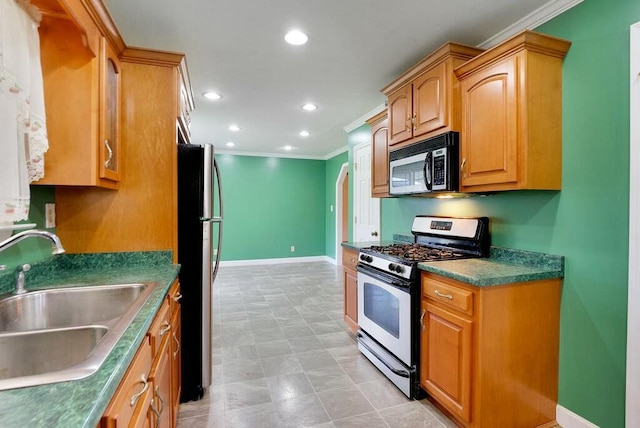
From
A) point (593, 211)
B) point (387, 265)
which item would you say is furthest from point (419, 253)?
point (593, 211)

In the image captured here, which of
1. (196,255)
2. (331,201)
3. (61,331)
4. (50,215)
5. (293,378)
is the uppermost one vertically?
(331,201)

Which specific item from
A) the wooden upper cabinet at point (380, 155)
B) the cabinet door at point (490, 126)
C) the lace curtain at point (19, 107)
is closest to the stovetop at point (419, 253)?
the cabinet door at point (490, 126)

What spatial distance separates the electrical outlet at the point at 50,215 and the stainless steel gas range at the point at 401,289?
2.11 metres

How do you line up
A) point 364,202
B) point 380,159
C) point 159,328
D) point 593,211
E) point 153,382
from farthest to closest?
1. point 364,202
2. point 380,159
3. point 593,211
4. point 159,328
5. point 153,382

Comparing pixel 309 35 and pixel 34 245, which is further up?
pixel 309 35

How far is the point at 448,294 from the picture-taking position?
182 cm

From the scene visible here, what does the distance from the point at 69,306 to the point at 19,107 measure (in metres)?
0.91

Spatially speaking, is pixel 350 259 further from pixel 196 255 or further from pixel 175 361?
pixel 175 361

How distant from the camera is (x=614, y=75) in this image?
5.25 ft

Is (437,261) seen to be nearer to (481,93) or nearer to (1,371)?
(481,93)

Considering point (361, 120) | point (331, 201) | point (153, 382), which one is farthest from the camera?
point (331, 201)

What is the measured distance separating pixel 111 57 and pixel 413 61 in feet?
6.82

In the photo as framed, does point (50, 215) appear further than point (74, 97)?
Yes

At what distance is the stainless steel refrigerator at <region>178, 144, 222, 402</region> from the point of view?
2.13 metres
